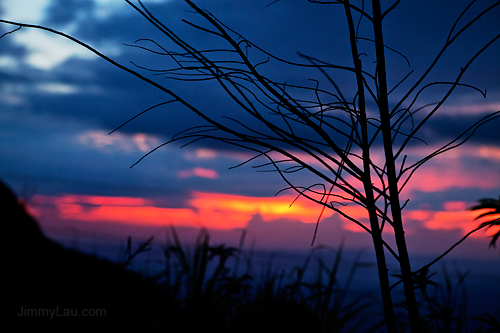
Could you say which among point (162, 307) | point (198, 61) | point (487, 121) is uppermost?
point (198, 61)

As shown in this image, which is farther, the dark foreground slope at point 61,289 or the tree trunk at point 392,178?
the dark foreground slope at point 61,289

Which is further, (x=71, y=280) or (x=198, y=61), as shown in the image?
(x=71, y=280)

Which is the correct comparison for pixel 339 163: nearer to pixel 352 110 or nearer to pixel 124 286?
pixel 352 110

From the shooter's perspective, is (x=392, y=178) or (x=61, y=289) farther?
(x=61, y=289)

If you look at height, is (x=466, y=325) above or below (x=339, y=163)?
below

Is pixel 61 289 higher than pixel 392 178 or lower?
lower

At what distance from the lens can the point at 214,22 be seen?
5.02ft

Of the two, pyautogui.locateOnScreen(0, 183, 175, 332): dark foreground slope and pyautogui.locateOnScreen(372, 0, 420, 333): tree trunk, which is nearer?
pyautogui.locateOnScreen(372, 0, 420, 333): tree trunk

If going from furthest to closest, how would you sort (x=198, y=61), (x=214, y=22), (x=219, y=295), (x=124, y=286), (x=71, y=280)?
1. (x=124, y=286)
2. (x=71, y=280)
3. (x=219, y=295)
4. (x=198, y=61)
5. (x=214, y=22)

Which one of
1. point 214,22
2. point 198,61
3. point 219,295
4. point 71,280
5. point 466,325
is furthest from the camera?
point 71,280

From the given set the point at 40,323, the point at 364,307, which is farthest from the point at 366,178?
the point at 40,323

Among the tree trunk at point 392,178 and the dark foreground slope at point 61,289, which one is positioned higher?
the tree trunk at point 392,178

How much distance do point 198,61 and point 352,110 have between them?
25.8 inches

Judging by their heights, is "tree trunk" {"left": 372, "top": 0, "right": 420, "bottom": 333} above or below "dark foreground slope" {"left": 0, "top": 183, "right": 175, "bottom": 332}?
above
